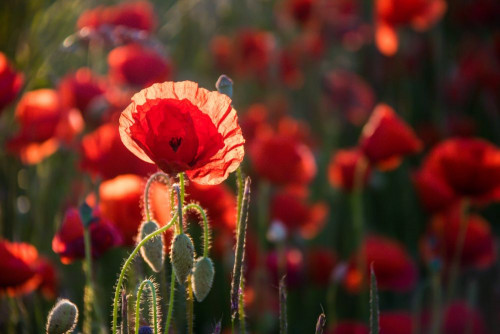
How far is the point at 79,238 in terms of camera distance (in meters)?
1.18

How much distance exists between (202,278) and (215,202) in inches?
32.6

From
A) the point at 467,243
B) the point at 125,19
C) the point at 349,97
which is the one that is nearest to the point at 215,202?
the point at 467,243

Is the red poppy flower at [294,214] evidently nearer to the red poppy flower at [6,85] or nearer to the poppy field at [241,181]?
the poppy field at [241,181]

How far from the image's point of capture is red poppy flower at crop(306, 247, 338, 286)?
81.8 inches

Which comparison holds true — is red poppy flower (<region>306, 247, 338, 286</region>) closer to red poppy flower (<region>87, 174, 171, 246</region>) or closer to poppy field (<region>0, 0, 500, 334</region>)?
poppy field (<region>0, 0, 500, 334</region>)

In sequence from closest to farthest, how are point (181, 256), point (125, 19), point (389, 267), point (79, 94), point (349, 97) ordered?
point (181, 256) → point (389, 267) → point (79, 94) → point (125, 19) → point (349, 97)

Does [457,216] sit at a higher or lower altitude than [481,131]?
lower

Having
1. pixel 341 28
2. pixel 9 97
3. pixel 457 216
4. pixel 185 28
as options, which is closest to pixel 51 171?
pixel 9 97

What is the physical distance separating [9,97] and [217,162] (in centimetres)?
81

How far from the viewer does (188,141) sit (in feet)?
2.67

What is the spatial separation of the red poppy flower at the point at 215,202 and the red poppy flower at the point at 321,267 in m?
0.47

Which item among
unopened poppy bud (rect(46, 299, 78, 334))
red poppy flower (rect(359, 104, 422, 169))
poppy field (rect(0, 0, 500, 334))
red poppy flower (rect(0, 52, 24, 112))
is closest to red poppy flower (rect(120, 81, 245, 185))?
poppy field (rect(0, 0, 500, 334))

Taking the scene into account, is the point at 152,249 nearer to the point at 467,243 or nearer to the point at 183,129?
the point at 183,129

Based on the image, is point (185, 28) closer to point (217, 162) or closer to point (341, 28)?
point (341, 28)
